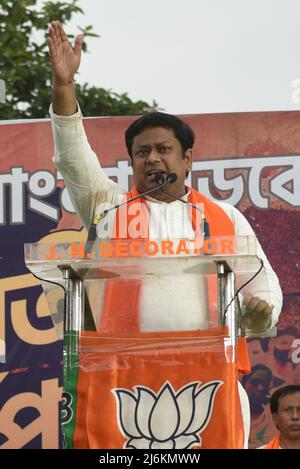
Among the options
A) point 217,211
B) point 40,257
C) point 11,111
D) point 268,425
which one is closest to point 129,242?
point 40,257

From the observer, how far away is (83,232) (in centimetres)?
703

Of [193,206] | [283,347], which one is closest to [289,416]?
[283,347]

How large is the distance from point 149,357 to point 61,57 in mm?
1124

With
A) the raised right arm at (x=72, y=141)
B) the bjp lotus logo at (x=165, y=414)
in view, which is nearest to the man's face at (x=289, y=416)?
the raised right arm at (x=72, y=141)

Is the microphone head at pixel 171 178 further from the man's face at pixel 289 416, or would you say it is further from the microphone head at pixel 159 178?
the man's face at pixel 289 416

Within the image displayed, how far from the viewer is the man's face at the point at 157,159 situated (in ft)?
14.5

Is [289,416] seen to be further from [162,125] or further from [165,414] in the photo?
[165,414]

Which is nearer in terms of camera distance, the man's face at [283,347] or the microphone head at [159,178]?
the microphone head at [159,178]

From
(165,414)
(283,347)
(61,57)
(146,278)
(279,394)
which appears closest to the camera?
(165,414)

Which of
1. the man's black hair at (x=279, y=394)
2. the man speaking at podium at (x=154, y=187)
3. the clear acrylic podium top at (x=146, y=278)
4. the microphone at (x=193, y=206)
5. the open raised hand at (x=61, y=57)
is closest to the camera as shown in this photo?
the clear acrylic podium top at (x=146, y=278)

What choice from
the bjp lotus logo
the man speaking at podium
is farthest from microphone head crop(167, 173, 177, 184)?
the bjp lotus logo

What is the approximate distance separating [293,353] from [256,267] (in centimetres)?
299

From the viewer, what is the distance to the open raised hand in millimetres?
4211

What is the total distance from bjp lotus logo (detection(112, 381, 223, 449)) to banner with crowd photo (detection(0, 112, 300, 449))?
3.09 meters
